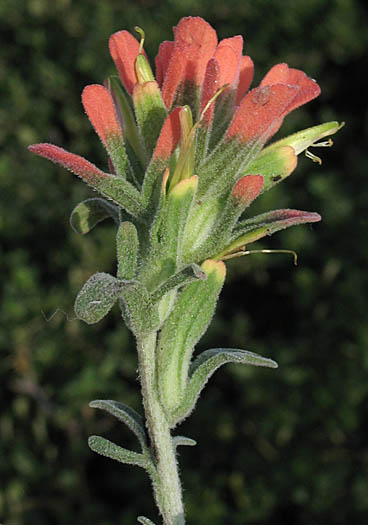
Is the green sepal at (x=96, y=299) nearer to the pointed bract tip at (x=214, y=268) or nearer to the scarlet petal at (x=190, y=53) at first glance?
the pointed bract tip at (x=214, y=268)

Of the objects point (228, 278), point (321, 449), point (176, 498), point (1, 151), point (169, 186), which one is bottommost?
point (176, 498)

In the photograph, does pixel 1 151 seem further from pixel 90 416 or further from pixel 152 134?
pixel 152 134

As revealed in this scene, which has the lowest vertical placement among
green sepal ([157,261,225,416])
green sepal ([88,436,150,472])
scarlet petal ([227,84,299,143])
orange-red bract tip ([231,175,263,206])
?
green sepal ([88,436,150,472])

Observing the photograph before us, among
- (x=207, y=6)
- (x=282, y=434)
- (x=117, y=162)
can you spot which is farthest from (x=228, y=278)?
(x=117, y=162)

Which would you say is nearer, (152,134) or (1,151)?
(152,134)

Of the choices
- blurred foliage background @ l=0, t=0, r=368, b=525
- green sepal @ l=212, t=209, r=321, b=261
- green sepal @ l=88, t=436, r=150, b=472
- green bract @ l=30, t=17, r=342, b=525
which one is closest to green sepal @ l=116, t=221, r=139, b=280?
green bract @ l=30, t=17, r=342, b=525

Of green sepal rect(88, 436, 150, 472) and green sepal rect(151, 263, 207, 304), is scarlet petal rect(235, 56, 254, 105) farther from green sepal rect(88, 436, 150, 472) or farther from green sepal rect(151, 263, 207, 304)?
green sepal rect(88, 436, 150, 472)
